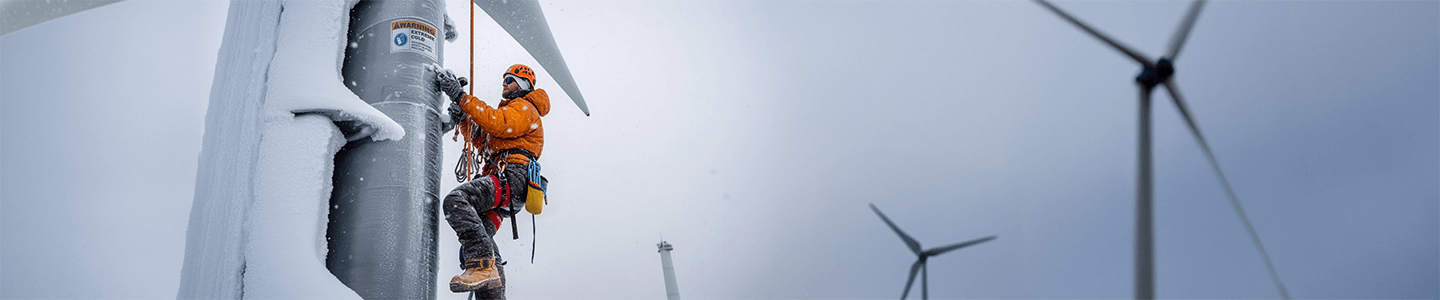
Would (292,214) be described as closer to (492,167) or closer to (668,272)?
(492,167)

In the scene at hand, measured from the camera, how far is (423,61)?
7.18 m

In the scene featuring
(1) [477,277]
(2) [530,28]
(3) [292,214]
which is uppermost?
(2) [530,28]

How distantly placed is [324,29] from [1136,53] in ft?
29.5

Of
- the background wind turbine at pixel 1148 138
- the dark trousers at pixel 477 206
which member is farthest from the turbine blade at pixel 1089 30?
the dark trousers at pixel 477 206

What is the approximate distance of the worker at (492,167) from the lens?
7812 millimetres

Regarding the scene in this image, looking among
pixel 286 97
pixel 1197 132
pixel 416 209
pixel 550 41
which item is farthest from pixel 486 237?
pixel 1197 132

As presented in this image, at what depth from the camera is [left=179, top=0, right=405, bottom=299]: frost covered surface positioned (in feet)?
18.6

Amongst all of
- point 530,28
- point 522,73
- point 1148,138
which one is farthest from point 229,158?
point 1148,138

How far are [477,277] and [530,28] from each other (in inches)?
158

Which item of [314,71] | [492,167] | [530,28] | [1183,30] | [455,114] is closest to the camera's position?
[314,71]

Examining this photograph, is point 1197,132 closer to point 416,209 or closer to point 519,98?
point 519,98

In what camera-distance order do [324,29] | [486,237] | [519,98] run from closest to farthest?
[324,29] → [486,237] → [519,98]

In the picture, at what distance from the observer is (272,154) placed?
589cm

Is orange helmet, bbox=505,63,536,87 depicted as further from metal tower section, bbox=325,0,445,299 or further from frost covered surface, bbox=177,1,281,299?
frost covered surface, bbox=177,1,281,299
